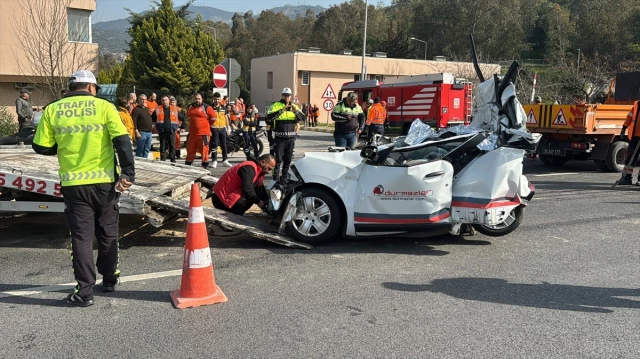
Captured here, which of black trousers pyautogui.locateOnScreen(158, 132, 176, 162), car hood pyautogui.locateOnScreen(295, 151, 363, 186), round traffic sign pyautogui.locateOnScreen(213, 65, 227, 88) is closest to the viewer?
car hood pyautogui.locateOnScreen(295, 151, 363, 186)

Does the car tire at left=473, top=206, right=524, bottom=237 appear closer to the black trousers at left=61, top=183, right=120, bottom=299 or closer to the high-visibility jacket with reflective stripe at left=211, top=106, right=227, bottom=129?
the black trousers at left=61, top=183, right=120, bottom=299

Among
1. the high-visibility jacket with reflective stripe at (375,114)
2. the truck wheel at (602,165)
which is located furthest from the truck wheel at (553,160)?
the high-visibility jacket with reflective stripe at (375,114)

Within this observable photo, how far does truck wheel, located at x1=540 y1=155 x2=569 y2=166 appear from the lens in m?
13.9

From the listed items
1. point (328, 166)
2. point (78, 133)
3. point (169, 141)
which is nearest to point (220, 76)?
point (169, 141)

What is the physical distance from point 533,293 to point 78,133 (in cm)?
392

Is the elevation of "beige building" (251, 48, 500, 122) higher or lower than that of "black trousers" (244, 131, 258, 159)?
higher

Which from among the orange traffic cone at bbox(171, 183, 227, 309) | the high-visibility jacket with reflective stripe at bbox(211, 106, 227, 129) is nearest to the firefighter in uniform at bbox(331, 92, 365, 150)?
the high-visibility jacket with reflective stripe at bbox(211, 106, 227, 129)

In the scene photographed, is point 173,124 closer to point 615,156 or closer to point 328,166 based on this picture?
point 328,166

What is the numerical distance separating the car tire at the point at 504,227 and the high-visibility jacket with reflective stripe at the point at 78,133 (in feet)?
13.5

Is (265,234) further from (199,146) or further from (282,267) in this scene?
(199,146)

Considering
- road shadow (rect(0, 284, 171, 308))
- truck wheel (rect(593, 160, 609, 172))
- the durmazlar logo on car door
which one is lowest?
road shadow (rect(0, 284, 171, 308))

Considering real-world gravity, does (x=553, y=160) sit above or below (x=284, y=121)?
below

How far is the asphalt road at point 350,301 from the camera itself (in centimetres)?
364

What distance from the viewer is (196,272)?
4.36 metres
